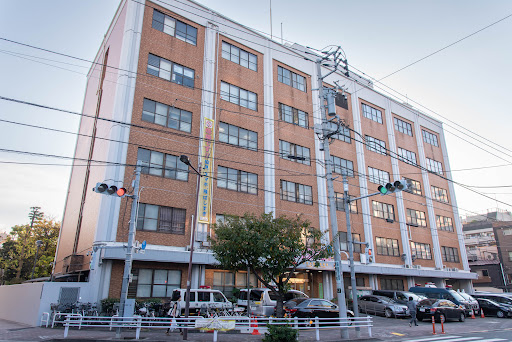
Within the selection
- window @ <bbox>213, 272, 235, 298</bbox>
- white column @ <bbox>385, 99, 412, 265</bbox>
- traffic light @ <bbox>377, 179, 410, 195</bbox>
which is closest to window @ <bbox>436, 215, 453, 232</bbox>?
white column @ <bbox>385, 99, 412, 265</bbox>

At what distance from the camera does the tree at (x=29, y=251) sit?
153 feet

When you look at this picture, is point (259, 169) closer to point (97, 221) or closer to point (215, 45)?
point (215, 45)

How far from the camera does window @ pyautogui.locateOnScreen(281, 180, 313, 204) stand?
3075 cm

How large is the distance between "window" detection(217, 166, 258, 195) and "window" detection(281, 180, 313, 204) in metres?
2.96

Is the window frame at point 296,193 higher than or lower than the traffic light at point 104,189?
higher

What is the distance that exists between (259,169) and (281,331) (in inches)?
708

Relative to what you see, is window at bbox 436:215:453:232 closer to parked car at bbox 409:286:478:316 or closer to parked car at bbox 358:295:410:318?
parked car at bbox 409:286:478:316

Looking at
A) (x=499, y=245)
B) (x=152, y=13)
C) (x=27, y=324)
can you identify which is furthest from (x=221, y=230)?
(x=499, y=245)

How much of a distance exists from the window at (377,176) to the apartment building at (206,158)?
0.58ft

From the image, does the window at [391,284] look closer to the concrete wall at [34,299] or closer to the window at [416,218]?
the window at [416,218]

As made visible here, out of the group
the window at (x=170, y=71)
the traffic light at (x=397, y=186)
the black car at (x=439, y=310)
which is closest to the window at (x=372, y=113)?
the window at (x=170, y=71)

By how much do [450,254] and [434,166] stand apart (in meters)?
11.2

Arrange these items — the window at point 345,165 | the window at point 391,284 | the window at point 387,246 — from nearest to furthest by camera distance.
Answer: the window at point 345,165 < the window at point 391,284 < the window at point 387,246

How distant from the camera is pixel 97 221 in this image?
73.0 ft
